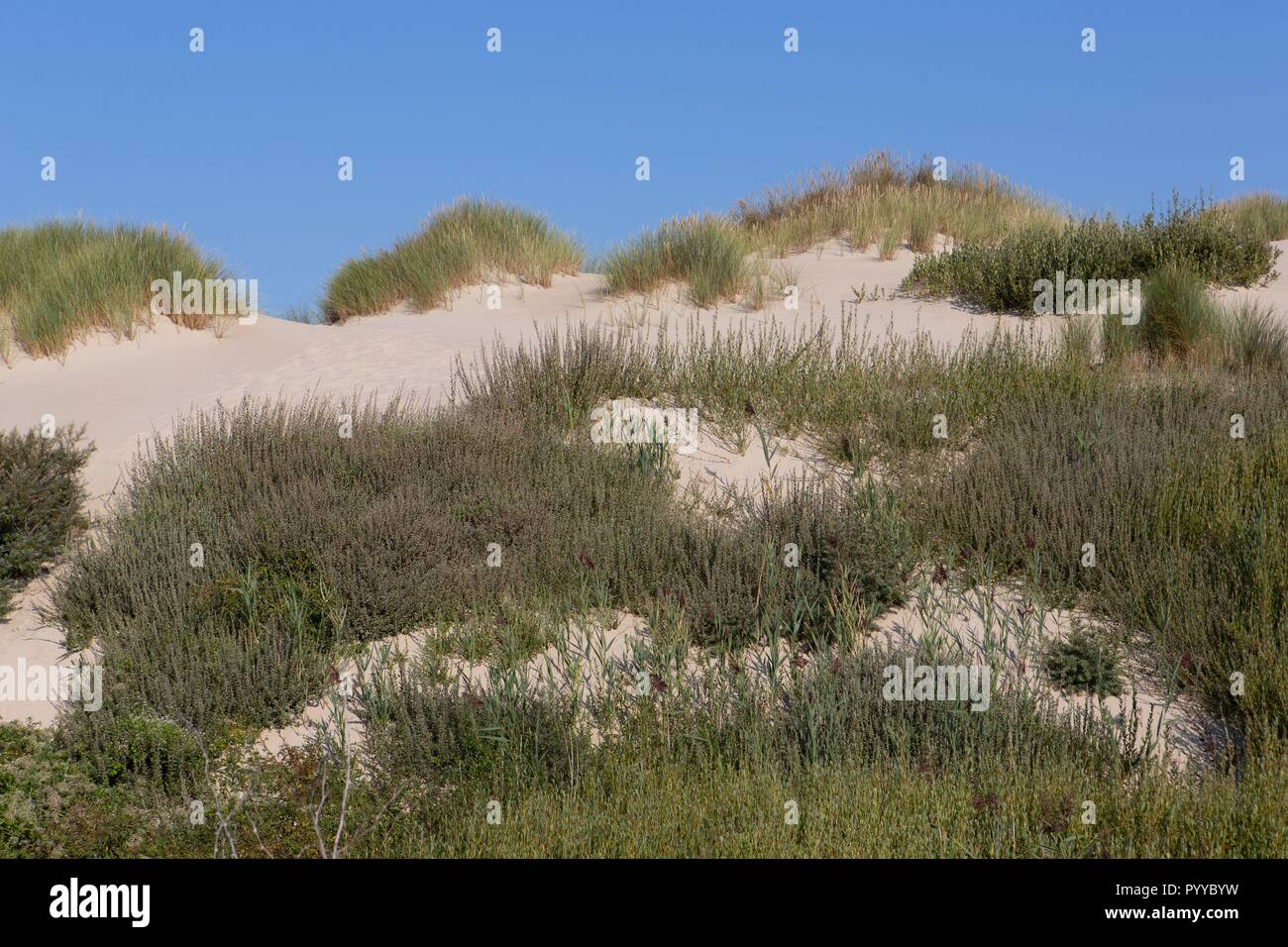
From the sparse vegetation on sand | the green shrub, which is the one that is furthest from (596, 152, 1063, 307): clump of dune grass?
the green shrub

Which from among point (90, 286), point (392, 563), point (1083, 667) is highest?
point (90, 286)

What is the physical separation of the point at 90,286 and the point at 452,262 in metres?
4.84

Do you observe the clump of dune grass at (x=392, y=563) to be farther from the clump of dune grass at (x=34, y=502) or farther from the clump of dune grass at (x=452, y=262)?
the clump of dune grass at (x=452, y=262)

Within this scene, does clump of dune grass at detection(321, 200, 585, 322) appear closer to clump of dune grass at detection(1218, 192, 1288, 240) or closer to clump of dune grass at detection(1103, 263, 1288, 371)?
clump of dune grass at detection(1103, 263, 1288, 371)

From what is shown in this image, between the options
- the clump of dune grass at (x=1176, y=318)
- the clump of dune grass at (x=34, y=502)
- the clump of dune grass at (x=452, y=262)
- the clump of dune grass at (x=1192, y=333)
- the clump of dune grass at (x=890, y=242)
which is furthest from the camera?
the clump of dune grass at (x=890, y=242)

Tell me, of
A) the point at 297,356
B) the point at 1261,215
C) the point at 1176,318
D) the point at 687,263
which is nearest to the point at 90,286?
the point at 297,356

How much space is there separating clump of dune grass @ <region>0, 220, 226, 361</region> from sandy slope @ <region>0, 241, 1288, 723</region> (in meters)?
0.24

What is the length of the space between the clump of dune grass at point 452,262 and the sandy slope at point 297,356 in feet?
1.20

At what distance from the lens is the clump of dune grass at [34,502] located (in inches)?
285

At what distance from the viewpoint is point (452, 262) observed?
15234 mm

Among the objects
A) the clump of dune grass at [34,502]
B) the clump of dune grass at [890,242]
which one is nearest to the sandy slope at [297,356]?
the clump of dune grass at [34,502]

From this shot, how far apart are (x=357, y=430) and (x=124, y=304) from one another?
512 centimetres

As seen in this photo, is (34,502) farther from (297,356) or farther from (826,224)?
(826,224)

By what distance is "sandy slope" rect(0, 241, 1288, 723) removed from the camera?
9.57 meters
